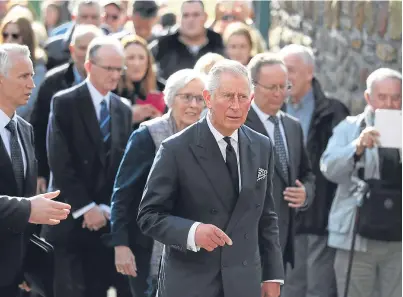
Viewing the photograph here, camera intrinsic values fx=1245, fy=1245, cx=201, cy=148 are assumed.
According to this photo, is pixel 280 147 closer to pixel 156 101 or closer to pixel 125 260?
pixel 125 260

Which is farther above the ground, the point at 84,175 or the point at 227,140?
the point at 227,140

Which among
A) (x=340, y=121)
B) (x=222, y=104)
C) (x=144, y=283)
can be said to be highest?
(x=222, y=104)

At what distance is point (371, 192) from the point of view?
9.23m

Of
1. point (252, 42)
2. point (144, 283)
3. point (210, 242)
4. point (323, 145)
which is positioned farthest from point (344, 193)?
point (210, 242)

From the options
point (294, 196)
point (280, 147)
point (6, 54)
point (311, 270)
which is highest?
point (6, 54)

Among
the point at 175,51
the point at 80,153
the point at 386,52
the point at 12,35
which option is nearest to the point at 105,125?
the point at 80,153

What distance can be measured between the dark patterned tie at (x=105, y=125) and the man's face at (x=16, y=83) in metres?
1.75

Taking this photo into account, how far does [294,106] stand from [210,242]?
4348 millimetres

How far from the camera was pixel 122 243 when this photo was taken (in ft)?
27.0

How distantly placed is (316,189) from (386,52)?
1905 mm

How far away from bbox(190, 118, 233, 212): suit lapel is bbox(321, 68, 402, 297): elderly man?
2.79 m

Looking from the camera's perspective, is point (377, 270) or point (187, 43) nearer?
point (377, 270)

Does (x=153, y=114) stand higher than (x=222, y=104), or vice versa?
(x=222, y=104)

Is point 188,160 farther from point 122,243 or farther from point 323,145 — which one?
point 323,145
